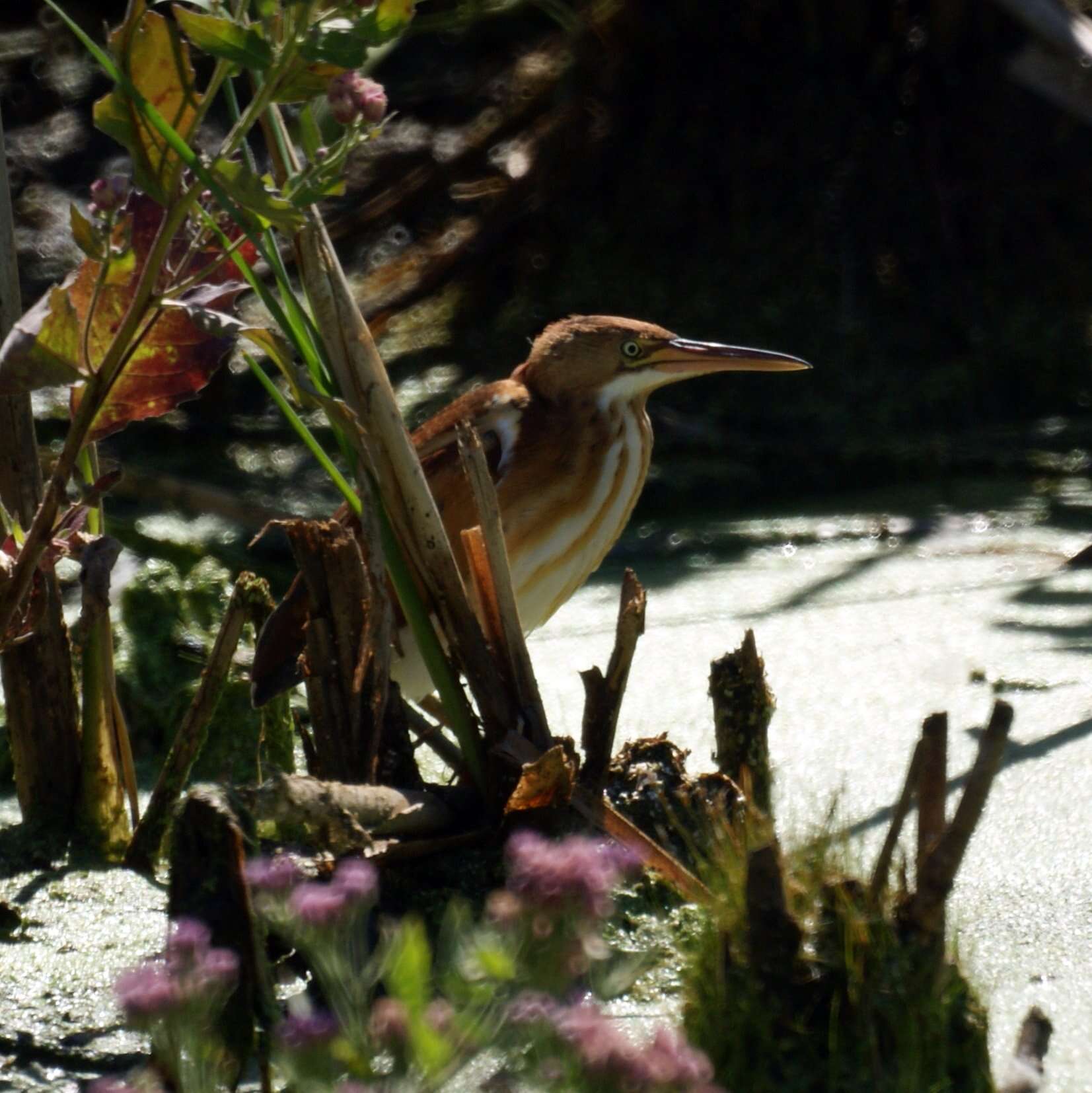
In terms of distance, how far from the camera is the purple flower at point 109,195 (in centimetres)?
144

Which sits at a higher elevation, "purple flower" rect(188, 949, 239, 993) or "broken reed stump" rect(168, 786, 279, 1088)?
"purple flower" rect(188, 949, 239, 993)

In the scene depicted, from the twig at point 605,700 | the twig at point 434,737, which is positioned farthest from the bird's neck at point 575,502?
the twig at point 605,700

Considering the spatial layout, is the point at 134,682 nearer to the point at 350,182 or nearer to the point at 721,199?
the point at 350,182

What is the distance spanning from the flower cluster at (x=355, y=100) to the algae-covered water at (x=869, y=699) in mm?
745

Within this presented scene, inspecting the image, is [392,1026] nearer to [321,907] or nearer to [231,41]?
[321,907]

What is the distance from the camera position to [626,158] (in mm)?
4777

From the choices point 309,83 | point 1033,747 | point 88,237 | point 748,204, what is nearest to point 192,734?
point 88,237

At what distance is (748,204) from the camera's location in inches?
188

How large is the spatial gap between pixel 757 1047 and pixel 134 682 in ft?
4.66

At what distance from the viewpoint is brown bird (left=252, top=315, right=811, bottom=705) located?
110 inches

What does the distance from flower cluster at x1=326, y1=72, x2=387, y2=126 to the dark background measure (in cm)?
306

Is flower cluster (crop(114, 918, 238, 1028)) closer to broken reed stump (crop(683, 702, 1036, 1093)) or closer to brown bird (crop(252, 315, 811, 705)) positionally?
broken reed stump (crop(683, 702, 1036, 1093))

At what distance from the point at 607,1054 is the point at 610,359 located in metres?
2.11

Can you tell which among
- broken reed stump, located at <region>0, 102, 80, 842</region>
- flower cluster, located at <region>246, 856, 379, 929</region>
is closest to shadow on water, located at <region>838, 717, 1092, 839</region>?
broken reed stump, located at <region>0, 102, 80, 842</region>
